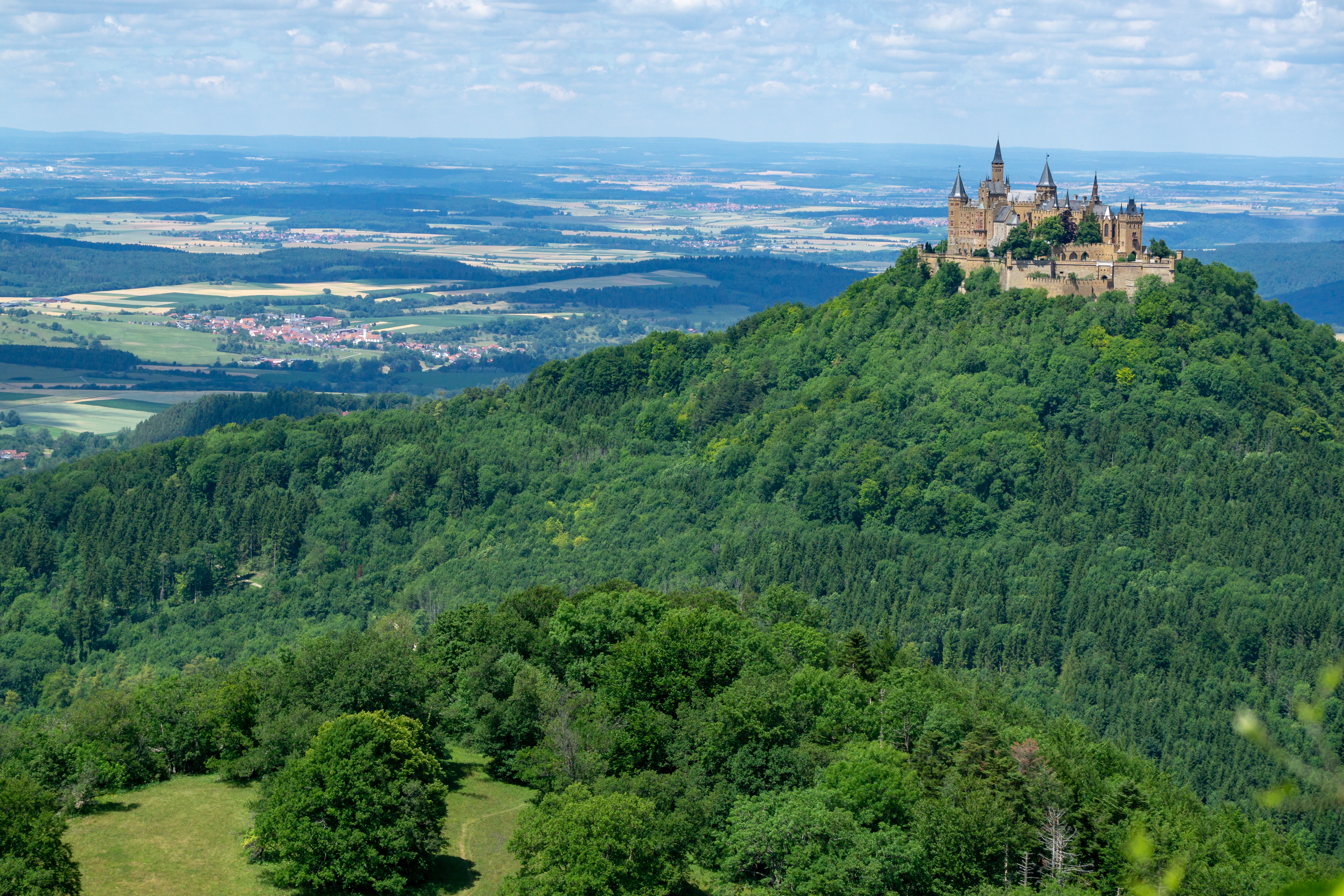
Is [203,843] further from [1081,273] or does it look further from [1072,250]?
[1072,250]

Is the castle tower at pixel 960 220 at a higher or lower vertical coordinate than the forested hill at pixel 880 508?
higher

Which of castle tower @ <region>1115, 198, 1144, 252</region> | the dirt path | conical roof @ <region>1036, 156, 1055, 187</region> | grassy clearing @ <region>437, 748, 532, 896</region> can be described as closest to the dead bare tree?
grassy clearing @ <region>437, 748, 532, 896</region>

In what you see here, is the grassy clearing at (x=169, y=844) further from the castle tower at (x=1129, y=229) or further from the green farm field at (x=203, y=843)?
the castle tower at (x=1129, y=229)

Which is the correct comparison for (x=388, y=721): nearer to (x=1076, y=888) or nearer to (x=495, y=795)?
(x=495, y=795)

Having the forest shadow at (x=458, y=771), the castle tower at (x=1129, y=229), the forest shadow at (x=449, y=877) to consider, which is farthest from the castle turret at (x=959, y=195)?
the forest shadow at (x=449, y=877)

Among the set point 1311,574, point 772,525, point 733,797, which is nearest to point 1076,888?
point 733,797

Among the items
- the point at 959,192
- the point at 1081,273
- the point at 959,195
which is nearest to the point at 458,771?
the point at 1081,273
